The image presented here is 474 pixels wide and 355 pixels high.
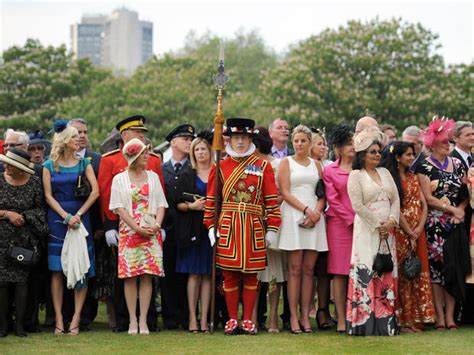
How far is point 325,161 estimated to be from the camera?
11344 mm

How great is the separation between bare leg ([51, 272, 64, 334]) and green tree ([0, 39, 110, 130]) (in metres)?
36.8

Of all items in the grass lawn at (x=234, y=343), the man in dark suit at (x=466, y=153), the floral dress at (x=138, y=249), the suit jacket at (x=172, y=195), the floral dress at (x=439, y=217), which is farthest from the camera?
the man in dark suit at (x=466, y=153)

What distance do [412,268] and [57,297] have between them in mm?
3648

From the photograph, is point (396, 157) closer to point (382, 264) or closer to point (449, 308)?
point (382, 264)

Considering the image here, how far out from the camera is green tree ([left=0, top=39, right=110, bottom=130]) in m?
48.0

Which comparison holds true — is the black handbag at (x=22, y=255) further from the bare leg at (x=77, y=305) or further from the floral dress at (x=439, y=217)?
the floral dress at (x=439, y=217)

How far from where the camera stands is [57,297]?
1035cm

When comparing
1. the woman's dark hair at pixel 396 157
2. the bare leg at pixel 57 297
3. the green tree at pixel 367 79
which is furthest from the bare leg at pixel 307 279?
the green tree at pixel 367 79

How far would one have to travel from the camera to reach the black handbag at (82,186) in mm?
10391

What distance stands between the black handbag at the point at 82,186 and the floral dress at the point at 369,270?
8.75ft

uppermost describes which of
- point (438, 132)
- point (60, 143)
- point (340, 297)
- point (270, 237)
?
point (438, 132)

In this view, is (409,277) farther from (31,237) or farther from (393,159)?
(31,237)

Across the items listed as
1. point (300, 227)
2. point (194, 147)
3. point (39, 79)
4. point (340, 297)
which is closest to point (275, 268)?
point (300, 227)

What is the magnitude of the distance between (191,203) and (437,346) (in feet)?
9.58
